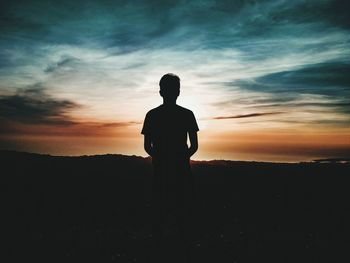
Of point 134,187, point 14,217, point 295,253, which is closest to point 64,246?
point 14,217

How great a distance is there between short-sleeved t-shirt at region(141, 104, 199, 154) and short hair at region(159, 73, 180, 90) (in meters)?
0.30

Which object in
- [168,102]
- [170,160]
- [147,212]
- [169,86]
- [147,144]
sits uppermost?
[169,86]

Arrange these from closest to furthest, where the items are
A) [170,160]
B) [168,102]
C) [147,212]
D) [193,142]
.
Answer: [170,160], [168,102], [193,142], [147,212]

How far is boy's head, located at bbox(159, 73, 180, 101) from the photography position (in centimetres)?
514

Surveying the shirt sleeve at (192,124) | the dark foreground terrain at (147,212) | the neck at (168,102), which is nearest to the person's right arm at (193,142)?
the shirt sleeve at (192,124)

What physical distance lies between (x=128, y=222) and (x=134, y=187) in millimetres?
3943

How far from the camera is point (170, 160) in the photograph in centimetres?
508

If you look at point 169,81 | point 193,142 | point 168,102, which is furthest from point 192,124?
point 169,81

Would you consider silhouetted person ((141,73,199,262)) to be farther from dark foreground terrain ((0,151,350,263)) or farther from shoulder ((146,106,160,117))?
dark foreground terrain ((0,151,350,263))

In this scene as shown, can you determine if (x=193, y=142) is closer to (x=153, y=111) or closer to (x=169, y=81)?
(x=153, y=111)

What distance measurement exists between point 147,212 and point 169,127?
6.39 m

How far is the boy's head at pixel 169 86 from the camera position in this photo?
514cm

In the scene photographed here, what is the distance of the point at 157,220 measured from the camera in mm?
5074

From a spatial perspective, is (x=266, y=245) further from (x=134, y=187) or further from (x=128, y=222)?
(x=134, y=187)
